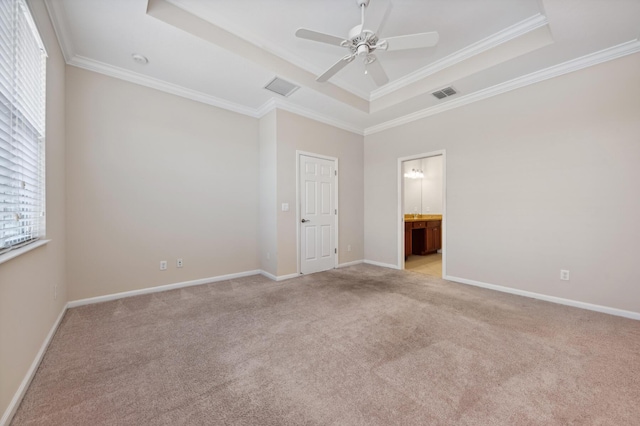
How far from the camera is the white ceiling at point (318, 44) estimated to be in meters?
2.39

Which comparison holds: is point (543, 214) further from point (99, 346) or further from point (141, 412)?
point (99, 346)

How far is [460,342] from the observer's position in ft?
7.11

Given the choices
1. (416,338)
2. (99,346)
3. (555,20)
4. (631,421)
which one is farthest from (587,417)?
(99,346)

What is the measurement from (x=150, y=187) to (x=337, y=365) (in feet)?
10.7

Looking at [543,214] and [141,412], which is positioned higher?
[543,214]

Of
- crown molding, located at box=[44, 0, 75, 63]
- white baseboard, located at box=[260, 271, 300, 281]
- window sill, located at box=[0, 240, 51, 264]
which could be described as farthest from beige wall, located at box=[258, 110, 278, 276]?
window sill, located at box=[0, 240, 51, 264]

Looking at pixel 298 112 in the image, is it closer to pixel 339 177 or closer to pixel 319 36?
pixel 339 177

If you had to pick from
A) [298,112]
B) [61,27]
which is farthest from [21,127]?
[298,112]

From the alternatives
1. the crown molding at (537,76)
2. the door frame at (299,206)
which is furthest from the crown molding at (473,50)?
the door frame at (299,206)

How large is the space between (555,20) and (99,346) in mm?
5087

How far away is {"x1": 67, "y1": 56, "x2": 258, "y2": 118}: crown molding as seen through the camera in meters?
2.98

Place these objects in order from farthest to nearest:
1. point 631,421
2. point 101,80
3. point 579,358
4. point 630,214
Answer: point 101,80 → point 630,214 → point 579,358 → point 631,421

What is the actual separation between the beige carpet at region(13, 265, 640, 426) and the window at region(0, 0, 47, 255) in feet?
3.44

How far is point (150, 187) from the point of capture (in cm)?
341
